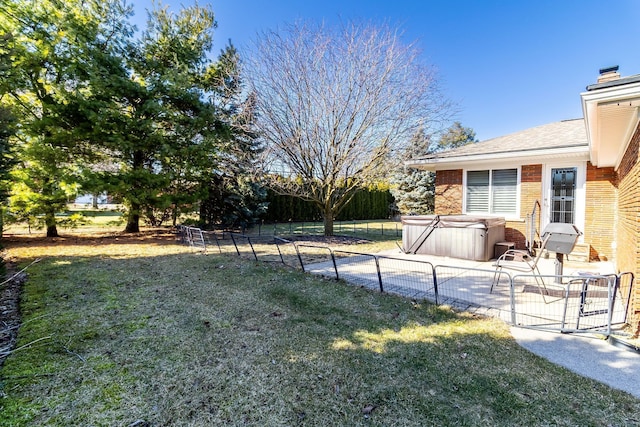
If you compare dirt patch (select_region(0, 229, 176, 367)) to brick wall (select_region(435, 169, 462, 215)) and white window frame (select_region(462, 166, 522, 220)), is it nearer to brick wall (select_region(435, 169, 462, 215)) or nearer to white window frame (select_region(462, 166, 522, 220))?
brick wall (select_region(435, 169, 462, 215))

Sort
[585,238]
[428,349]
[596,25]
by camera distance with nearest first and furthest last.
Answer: [428,349] → [585,238] → [596,25]

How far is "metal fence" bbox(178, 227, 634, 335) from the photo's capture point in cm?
378

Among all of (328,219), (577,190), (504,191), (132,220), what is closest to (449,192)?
(504,191)

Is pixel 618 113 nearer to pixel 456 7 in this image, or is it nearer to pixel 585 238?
pixel 585 238

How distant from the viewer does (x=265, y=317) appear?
4215mm

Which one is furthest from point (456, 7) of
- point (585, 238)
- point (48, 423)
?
point (48, 423)

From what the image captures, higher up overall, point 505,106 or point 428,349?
point 505,106

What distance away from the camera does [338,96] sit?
11219 mm

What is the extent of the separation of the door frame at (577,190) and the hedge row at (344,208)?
12791mm

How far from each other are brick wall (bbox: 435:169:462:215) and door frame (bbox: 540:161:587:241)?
219 cm

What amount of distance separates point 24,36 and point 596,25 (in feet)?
59.7

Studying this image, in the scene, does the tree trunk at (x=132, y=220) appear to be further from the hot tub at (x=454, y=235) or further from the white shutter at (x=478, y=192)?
the white shutter at (x=478, y=192)

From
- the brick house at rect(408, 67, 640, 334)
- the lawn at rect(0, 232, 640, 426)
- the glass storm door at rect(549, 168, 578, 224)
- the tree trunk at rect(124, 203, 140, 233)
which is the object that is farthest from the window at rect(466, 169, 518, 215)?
the tree trunk at rect(124, 203, 140, 233)

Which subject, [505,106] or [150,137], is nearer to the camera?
[150,137]
